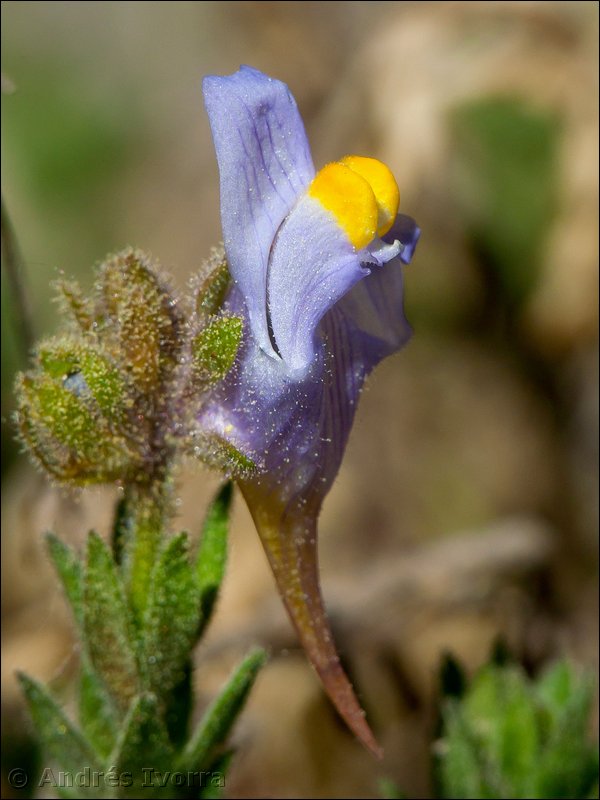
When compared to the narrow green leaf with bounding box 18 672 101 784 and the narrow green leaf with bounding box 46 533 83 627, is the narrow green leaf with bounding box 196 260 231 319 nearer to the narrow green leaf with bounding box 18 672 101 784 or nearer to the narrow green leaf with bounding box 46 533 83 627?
the narrow green leaf with bounding box 46 533 83 627

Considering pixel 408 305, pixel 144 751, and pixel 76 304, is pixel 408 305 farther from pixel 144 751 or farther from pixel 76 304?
pixel 144 751

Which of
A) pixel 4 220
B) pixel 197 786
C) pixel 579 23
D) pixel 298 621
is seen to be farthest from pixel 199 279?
pixel 579 23

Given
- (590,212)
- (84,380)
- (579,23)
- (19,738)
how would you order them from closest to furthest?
(84,380), (19,738), (590,212), (579,23)

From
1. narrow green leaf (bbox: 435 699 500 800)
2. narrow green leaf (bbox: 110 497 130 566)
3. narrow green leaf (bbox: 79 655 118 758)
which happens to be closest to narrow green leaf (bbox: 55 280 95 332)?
narrow green leaf (bbox: 110 497 130 566)

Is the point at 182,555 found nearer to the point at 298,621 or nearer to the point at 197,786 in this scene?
the point at 298,621

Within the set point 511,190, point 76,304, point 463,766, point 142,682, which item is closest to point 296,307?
point 76,304
